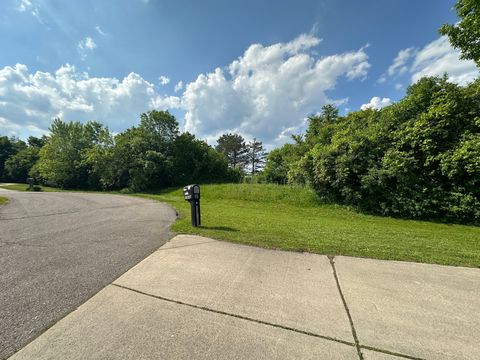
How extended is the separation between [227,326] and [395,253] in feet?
12.3

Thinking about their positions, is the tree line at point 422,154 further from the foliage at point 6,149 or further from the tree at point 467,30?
the foliage at point 6,149

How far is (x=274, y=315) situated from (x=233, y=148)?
4333 cm

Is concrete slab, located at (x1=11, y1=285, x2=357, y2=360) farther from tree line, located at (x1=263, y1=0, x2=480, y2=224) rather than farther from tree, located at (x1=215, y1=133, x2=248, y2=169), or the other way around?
tree, located at (x1=215, y1=133, x2=248, y2=169)

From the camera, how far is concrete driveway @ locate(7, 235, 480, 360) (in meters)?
1.75

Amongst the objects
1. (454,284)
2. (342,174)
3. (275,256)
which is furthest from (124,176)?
(454,284)

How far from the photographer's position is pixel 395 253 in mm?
4074

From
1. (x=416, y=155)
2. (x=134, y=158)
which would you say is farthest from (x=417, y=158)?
(x=134, y=158)

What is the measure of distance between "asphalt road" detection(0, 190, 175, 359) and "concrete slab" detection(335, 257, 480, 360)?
3.11 meters

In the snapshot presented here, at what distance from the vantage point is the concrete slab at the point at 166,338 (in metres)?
1.70

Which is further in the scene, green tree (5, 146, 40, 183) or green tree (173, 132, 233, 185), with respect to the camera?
green tree (5, 146, 40, 183)

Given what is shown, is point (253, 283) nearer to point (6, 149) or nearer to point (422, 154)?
point (422, 154)

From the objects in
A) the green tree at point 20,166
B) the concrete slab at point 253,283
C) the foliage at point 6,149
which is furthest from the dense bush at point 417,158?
the foliage at point 6,149

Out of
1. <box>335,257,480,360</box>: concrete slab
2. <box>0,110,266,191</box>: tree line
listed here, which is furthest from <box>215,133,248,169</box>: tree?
<box>335,257,480,360</box>: concrete slab

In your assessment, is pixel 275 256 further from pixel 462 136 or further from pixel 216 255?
pixel 462 136
